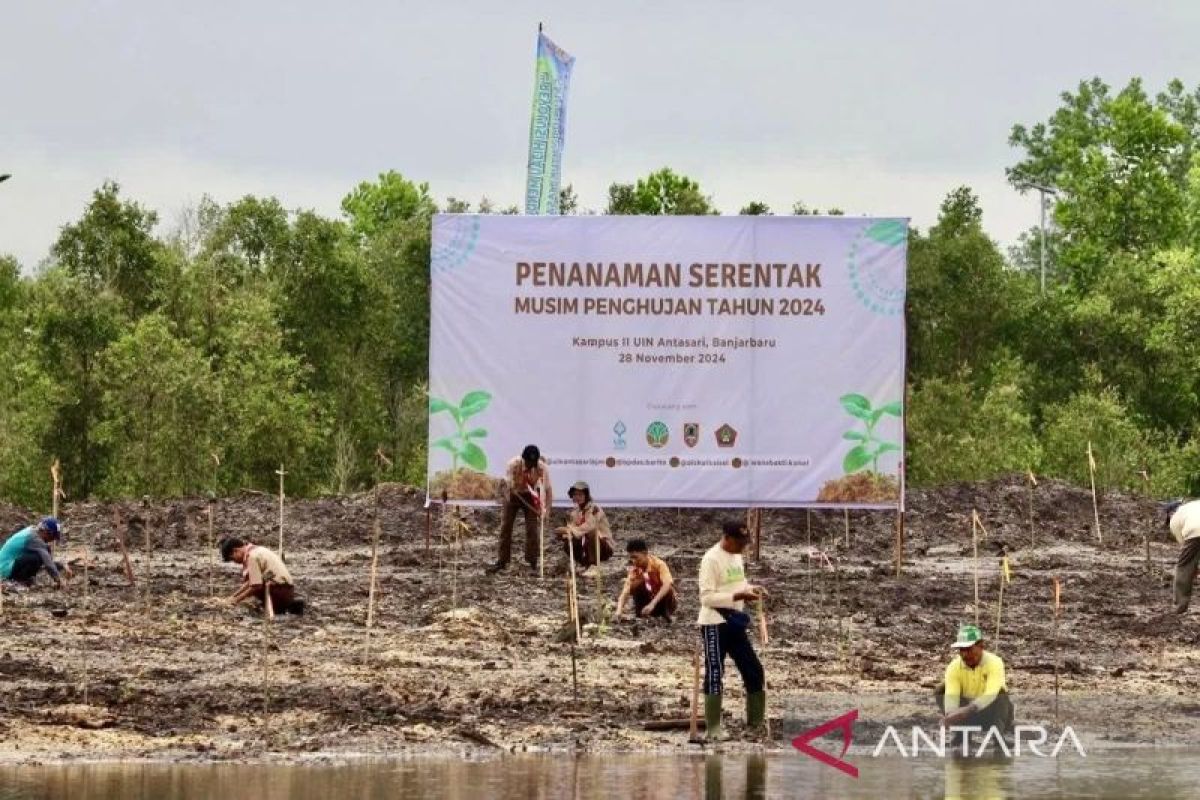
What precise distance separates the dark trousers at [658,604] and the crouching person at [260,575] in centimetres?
348

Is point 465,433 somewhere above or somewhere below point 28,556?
above

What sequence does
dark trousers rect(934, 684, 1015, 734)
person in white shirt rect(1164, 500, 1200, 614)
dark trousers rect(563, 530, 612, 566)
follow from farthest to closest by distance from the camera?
dark trousers rect(563, 530, 612, 566)
person in white shirt rect(1164, 500, 1200, 614)
dark trousers rect(934, 684, 1015, 734)

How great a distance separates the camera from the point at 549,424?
3266cm

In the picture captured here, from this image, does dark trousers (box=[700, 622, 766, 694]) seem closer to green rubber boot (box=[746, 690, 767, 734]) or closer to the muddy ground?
green rubber boot (box=[746, 690, 767, 734])

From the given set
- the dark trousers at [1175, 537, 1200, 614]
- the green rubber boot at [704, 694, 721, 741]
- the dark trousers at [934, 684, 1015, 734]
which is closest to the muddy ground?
the green rubber boot at [704, 694, 721, 741]

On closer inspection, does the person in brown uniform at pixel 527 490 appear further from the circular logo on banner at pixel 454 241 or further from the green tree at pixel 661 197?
the green tree at pixel 661 197

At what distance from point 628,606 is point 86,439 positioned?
28.5 metres

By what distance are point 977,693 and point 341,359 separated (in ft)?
142

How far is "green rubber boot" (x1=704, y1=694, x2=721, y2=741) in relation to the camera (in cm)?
1789

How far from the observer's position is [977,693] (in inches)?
698

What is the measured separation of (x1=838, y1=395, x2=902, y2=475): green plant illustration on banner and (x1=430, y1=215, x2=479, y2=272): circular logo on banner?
516cm

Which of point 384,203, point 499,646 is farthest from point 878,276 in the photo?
point 384,203

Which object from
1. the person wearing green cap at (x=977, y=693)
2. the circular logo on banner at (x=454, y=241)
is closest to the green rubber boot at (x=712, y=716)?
the person wearing green cap at (x=977, y=693)

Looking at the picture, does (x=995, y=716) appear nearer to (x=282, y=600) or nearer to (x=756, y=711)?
(x=756, y=711)
